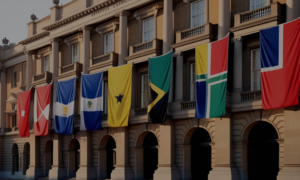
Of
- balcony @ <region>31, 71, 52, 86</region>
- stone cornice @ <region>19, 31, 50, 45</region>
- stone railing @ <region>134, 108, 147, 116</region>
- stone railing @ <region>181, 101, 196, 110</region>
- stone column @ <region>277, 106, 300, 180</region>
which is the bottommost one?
stone column @ <region>277, 106, 300, 180</region>

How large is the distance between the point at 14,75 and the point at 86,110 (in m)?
24.3

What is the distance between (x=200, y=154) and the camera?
110 feet

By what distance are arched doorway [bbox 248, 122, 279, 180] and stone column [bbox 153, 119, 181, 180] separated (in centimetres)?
584

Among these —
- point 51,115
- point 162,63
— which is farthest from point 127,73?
point 51,115

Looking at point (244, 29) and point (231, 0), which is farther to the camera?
point (231, 0)

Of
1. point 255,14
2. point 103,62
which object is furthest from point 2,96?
point 255,14

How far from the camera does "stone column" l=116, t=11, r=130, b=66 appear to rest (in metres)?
39.1

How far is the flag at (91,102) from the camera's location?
38750mm

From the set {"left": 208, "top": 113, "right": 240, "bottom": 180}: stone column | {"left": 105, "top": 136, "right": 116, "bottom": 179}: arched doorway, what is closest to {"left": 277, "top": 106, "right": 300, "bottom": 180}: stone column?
{"left": 208, "top": 113, "right": 240, "bottom": 180}: stone column

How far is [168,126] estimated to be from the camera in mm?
34031

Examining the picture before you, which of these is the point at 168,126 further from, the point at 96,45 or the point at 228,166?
the point at 96,45

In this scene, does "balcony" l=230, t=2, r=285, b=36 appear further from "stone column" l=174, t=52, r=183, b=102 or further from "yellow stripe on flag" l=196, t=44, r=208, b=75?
"stone column" l=174, t=52, r=183, b=102

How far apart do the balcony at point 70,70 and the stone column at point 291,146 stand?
22.7 m

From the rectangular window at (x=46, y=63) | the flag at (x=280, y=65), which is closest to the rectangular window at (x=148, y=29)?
the flag at (x=280, y=65)
